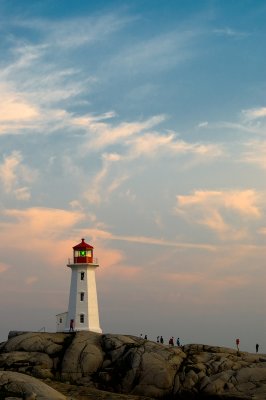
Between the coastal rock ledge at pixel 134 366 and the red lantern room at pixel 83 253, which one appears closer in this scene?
the coastal rock ledge at pixel 134 366

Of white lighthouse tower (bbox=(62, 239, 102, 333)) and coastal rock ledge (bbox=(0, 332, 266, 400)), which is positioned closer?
coastal rock ledge (bbox=(0, 332, 266, 400))

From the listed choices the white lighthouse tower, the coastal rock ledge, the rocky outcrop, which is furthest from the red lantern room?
the rocky outcrop

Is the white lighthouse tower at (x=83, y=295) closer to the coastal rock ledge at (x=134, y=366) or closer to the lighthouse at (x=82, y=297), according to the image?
the lighthouse at (x=82, y=297)

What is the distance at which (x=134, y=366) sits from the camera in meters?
46.0

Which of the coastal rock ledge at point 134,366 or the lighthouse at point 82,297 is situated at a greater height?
the lighthouse at point 82,297

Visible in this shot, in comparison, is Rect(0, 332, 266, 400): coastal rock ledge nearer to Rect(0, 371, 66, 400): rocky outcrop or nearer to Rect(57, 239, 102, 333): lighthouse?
Rect(0, 371, 66, 400): rocky outcrop

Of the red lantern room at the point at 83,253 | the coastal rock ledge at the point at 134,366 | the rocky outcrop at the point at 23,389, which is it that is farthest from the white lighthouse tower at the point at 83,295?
the rocky outcrop at the point at 23,389

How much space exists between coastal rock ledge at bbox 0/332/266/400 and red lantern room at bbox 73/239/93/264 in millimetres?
16088

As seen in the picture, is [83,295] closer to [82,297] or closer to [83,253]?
[82,297]

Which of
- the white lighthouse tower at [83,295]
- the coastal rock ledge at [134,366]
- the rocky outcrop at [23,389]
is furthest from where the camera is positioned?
the white lighthouse tower at [83,295]

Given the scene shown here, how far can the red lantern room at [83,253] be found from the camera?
66.8 meters

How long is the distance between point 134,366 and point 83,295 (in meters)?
20.4

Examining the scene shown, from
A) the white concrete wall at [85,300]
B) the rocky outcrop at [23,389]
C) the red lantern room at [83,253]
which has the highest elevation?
the red lantern room at [83,253]

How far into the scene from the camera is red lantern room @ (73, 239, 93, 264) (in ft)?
219
